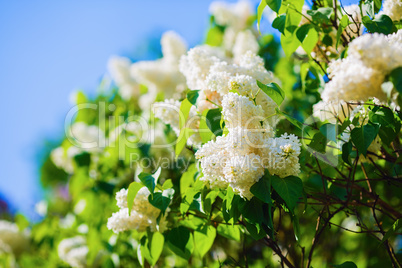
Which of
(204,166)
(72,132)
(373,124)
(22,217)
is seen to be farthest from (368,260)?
(22,217)

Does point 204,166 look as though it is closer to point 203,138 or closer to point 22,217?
point 203,138

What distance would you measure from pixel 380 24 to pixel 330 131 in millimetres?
558

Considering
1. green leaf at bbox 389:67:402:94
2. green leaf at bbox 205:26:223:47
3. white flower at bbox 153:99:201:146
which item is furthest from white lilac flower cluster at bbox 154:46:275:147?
green leaf at bbox 205:26:223:47

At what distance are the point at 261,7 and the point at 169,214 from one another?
1.03 m

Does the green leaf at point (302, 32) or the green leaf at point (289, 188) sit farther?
the green leaf at point (302, 32)

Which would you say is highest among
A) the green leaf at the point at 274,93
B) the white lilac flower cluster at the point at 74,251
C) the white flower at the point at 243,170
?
the green leaf at the point at 274,93

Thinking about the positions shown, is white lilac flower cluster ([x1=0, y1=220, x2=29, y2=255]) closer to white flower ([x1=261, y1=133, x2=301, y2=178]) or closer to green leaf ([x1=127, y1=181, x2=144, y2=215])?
green leaf ([x1=127, y1=181, x2=144, y2=215])

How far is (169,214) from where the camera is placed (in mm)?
1736

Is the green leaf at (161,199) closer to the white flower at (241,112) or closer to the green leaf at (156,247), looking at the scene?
the green leaf at (156,247)

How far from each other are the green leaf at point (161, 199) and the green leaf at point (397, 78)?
91cm

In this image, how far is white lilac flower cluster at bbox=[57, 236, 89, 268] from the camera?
110 inches

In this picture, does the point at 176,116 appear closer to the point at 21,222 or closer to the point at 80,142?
the point at 80,142

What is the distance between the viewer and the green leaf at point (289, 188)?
1.14 m

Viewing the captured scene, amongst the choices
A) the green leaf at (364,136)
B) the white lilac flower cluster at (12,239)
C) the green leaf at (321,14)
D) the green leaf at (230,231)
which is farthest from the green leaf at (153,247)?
the white lilac flower cluster at (12,239)
